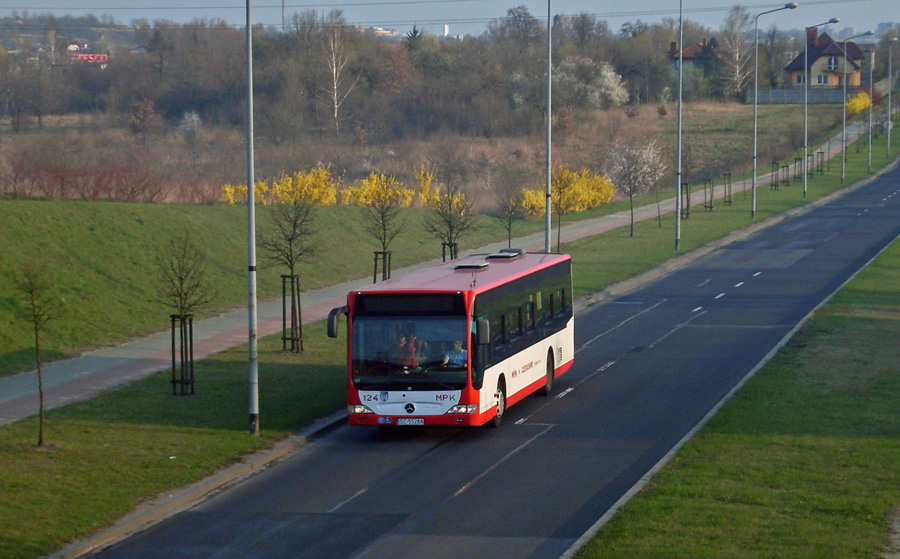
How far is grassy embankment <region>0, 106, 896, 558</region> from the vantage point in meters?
A: 11.9

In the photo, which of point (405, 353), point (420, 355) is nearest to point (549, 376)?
point (420, 355)

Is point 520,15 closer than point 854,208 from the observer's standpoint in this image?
No

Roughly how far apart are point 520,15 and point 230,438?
385 feet

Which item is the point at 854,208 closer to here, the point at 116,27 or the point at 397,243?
the point at 397,243

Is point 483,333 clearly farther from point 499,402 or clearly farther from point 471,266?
point 471,266

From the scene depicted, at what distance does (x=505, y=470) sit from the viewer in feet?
47.5

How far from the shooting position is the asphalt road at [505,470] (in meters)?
11.4

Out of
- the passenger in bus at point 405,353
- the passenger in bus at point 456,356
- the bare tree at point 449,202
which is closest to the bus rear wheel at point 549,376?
the passenger in bus at point 456,356

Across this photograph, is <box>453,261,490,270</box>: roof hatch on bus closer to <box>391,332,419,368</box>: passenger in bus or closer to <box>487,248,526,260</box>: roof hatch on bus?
<box>487,248,526,260</box>: roof hatch on bus

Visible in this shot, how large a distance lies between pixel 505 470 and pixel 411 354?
2584mm

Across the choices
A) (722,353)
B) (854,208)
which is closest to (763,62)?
(854,208)

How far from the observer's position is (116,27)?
604ft

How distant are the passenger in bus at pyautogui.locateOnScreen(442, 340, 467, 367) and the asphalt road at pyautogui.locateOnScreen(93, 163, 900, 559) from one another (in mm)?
1279

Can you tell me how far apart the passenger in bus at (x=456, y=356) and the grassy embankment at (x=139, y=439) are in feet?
9.08
